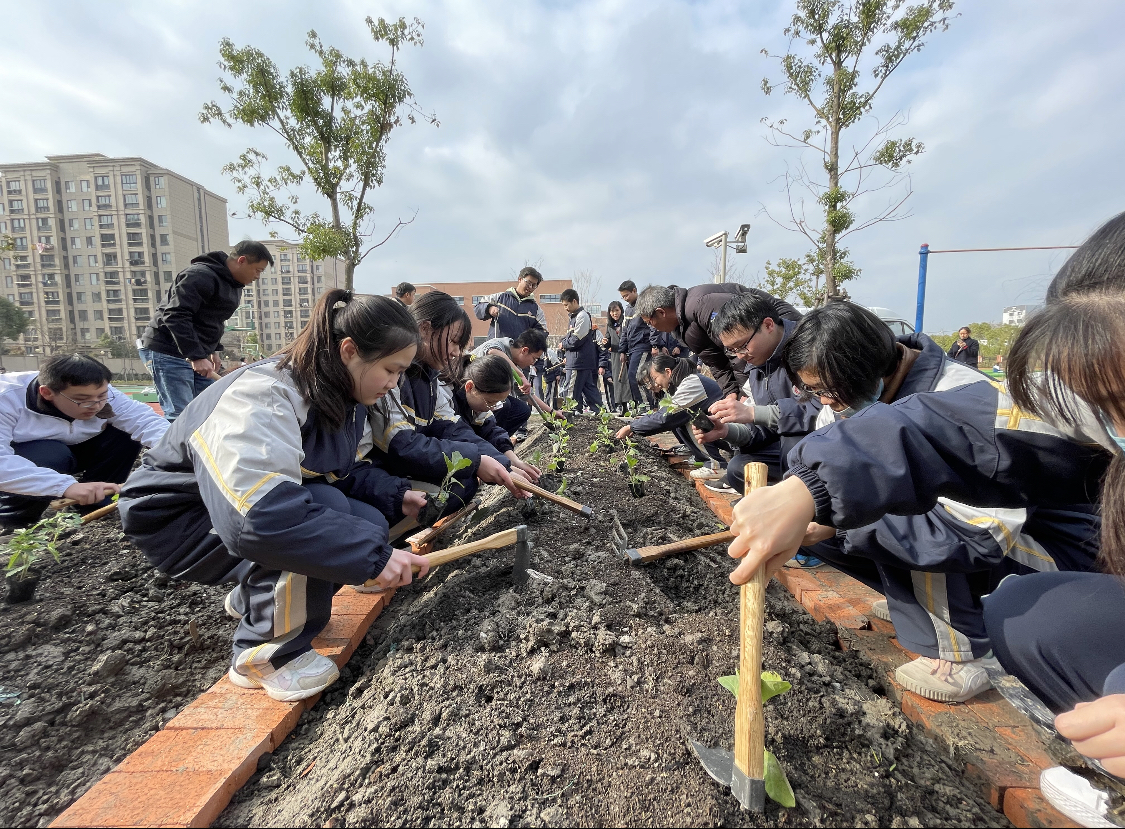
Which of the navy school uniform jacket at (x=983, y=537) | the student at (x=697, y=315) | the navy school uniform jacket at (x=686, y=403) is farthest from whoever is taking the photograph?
→ the student at (x=697, y=315)

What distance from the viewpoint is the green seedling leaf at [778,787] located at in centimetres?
116

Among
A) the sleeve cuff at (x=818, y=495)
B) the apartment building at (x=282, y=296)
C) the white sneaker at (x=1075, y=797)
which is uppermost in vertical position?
the apartment building at (x=282, y=296)

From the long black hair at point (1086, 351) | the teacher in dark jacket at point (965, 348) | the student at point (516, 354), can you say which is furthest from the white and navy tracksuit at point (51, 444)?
the teacher in dark jacket at point (965, 348)

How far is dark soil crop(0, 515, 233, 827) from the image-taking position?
1.62 metres

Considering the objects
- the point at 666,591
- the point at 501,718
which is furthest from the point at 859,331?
the point at 501,718

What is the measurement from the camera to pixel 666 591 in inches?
95.3

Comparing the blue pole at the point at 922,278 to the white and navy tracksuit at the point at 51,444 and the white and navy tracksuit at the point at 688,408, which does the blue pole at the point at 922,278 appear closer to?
the white and navy tracksuit at the point at 688,408

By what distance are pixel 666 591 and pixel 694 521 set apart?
906 millimetres

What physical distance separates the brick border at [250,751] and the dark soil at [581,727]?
0.18 feet

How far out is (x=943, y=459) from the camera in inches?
49.1

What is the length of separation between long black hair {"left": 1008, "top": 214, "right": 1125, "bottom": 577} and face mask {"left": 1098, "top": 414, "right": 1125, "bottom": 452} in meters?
0.02

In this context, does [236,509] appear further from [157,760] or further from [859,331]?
[859,331]

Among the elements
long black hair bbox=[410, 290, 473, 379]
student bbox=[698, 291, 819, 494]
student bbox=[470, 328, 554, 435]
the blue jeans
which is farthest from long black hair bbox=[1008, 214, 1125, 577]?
the blue jeans

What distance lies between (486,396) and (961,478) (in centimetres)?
283
